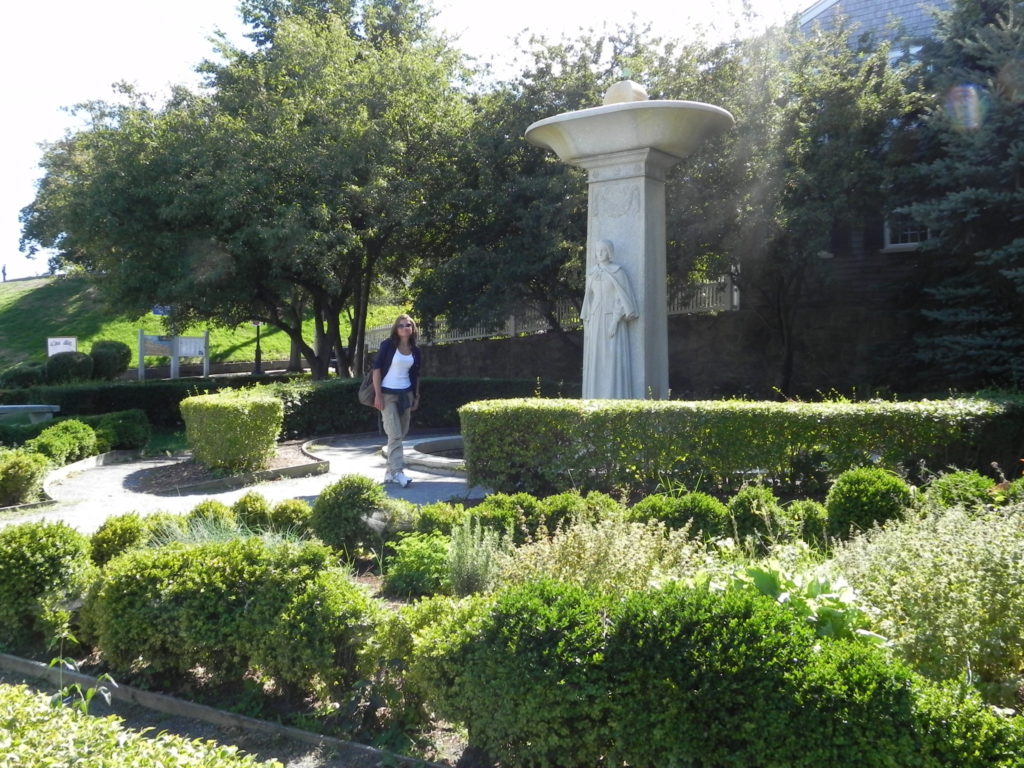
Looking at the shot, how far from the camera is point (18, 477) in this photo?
10438 mm

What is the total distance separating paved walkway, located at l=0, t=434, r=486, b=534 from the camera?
9.82 m

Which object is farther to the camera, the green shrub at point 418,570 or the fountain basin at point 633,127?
the fountain basin at point 633,127

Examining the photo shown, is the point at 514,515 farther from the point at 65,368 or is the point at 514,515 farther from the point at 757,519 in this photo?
the point at 65,368

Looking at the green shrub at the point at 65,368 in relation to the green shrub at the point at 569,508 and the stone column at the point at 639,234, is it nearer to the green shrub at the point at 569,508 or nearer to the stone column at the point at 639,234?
the stone column at the point at 639,234

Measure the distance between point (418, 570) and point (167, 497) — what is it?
614cm

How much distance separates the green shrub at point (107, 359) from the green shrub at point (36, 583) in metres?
23.8

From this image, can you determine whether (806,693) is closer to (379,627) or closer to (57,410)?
(379,627)

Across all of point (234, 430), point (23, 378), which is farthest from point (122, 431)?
point (23, 378)

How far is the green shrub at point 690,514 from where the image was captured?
627 centimetres

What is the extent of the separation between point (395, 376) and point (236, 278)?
36.3 ft

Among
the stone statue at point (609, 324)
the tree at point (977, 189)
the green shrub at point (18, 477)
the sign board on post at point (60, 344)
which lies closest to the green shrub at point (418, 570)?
the stone statue at point (609, 324)

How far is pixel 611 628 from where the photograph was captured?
3.67 metres

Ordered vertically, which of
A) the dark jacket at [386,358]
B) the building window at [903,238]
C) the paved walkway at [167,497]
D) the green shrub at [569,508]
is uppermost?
the building window at [903,238]

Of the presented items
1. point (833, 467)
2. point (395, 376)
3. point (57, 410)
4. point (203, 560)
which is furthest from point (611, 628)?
point (57, 410)
